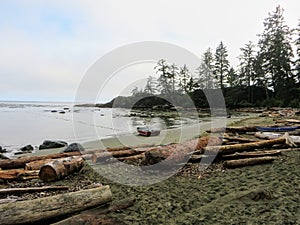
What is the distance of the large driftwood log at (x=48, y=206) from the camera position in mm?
3654

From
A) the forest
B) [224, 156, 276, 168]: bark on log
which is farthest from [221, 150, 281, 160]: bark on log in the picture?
the forest

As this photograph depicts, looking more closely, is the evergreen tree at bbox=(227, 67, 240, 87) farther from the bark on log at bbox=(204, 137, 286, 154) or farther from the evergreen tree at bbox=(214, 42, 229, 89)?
the bark on log at bbox=(204, 137, 286, 154)

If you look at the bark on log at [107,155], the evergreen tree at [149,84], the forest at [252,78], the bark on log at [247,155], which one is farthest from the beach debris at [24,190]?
the forest at [252,78]

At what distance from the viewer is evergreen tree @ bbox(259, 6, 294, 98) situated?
52.2 m

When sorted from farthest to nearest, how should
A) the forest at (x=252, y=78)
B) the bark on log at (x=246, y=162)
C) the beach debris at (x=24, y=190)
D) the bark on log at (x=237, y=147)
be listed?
the forest at (x=252, y=78)
the bark on log at (x=237, y=147)
the bark on log at (x=246, y=162)
the beach debris at (x=24, y=190)

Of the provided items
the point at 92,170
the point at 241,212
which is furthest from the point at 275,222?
the point at 92,170

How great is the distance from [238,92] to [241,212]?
6046 centimetres

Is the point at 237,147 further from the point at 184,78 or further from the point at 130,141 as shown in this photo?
the point at 184,78

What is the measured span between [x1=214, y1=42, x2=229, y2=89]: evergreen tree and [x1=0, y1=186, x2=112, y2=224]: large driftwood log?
226ft

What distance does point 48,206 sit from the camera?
3.91 metres

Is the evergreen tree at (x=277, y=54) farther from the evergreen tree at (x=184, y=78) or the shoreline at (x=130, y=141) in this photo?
the shoreline at (x=130, y=141)

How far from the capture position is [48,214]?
3824 millimetres

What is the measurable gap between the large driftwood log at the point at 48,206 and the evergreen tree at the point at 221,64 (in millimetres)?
68800

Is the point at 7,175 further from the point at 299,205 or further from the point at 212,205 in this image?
the point at 299,205
